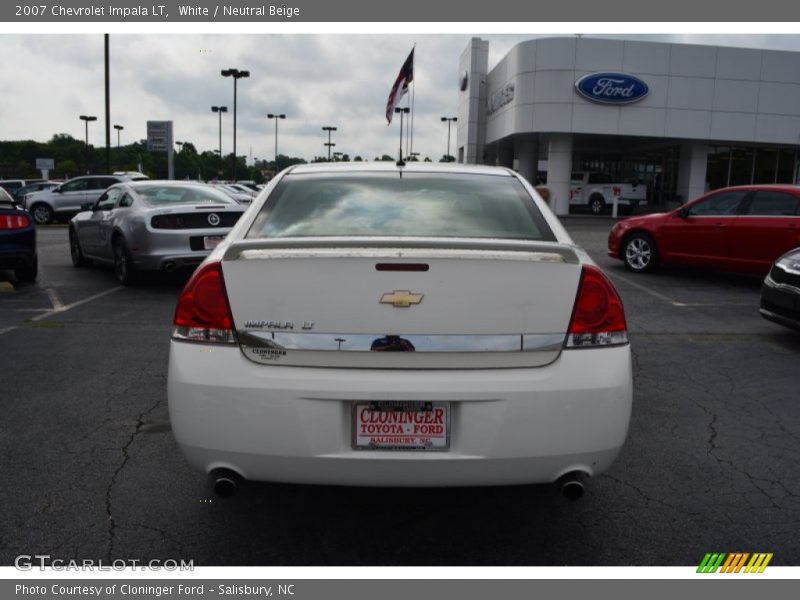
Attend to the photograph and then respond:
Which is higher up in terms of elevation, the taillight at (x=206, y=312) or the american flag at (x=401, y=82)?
the american flag at (x=401, y=82)

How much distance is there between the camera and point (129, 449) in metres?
4.23

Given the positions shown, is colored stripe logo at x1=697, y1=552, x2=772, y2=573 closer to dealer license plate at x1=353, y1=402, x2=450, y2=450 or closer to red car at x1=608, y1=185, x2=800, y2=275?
dealer license plate at x1=353, y1=402, x2=450, y2=450

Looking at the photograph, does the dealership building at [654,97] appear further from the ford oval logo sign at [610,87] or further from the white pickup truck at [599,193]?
the white pickup truck at [599,193]

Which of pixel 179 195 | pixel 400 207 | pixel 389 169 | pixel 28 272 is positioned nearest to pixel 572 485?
pixel 400 207

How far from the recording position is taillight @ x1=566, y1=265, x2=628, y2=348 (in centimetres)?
294

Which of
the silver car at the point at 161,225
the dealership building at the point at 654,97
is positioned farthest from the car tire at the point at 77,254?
the dealership building at the point at 654,97

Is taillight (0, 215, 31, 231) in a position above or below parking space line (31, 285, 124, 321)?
above

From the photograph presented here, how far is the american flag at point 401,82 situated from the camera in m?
12.3

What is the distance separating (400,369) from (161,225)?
311 inches

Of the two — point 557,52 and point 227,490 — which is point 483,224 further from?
point 557,52

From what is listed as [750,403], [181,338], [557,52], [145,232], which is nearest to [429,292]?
[181,338]

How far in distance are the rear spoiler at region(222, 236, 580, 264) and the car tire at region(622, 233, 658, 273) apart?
9941 mm

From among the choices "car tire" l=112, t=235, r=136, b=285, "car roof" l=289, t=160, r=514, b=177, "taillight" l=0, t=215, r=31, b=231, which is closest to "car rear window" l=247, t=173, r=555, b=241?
"car roof" l=289, t=160, r=514, b=177

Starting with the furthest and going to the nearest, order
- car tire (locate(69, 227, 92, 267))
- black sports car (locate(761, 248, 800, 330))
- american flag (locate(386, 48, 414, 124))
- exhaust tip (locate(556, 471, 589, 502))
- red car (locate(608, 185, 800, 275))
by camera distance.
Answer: car tire (locate(69, 227, 92, 267)) < american flag (locate(386, 48, 414, 124)) < red car (locate(608, 185, 800, 275)) < black sports car (locate(761, 248, 800, 330)) < exhaust tip (locate(556, 471, 589, 502))
